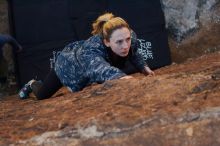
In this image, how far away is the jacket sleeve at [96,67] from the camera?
137 inches

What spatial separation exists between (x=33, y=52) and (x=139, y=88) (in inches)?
190

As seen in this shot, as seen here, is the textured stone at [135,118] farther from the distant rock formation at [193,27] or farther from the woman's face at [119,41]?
the distant rock formation at [193,27]

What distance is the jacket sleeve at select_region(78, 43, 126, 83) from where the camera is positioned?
11.4 ft

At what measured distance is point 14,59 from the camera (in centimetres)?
736

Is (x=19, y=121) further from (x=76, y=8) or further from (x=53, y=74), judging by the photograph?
(x=76, y=8)

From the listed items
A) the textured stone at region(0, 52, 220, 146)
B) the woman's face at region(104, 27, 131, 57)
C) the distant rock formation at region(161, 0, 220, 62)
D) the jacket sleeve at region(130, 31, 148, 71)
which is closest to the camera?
the textured stone at region(0, 52, 220, 146)

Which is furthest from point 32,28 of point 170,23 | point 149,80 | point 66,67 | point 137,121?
point 137,121

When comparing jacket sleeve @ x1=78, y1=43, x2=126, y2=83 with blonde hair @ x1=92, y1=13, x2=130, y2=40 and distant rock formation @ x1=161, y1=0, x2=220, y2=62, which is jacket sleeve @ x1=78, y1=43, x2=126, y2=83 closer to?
blonde hair @ x1=92, y1=13, x2=130, y2=40

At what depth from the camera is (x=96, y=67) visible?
3605 mm

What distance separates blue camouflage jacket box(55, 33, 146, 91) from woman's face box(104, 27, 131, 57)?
0.20ft

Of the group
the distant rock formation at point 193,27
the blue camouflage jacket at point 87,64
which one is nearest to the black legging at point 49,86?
the blue camouflage jacket at point 87,64

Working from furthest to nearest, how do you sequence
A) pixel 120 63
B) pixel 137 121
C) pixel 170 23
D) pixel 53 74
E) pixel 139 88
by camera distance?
pixel 170 23
pixel 53 74
pixel 120 63
pixel 139 88
pixel 137 121

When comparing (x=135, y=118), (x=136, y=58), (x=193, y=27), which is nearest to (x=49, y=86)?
(x=136, y=58)

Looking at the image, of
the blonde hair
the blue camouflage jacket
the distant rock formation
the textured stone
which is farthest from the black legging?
the distant rock formation
